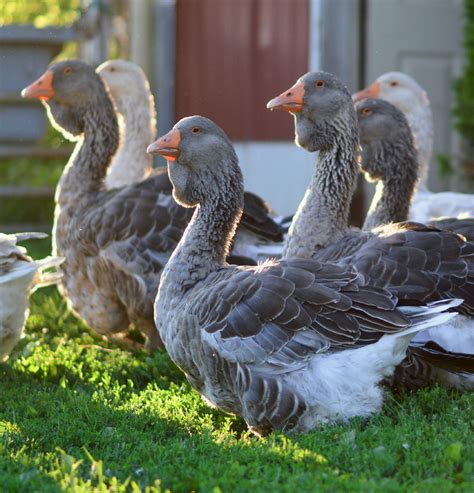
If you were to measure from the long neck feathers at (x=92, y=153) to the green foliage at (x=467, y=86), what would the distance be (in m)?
5.75

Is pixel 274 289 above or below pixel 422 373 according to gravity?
above

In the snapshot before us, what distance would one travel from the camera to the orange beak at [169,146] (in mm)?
4863

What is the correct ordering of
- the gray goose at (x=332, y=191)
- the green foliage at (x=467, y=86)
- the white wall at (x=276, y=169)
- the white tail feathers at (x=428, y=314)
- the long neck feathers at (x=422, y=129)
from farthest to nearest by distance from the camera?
1. the white wall at (x=276, y=169)
2. the green foliage at (x=467, y=86)
3. the long neck feathers at (x=422, y=129)
4. the gray goose at (x=332, y=191)
5. the white tail feathers at (x=428, y=314)

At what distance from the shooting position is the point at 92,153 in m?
7.05

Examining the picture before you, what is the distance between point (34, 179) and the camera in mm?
12953

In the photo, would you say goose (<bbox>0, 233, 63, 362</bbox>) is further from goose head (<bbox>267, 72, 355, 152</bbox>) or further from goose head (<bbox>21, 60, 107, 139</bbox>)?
goose head (<bbox>267, 72, 355, 152</bbox>)

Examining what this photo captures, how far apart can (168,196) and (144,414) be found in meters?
2.04

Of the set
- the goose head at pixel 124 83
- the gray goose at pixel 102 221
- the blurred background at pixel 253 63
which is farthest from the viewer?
the blurred background at pixel 253 63

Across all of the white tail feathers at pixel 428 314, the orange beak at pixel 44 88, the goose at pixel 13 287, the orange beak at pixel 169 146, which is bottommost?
the goose at pixel 13 287

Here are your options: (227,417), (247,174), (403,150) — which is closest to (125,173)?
(403,150)

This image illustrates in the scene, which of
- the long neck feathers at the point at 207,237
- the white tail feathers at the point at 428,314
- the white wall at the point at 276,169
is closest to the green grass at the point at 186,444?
the white tail feathers at the point at 428,314

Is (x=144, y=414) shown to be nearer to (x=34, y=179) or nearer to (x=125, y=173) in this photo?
(x=125, y=173)

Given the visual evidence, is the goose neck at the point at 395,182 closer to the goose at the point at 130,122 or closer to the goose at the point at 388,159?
the goose at the point at 388,159

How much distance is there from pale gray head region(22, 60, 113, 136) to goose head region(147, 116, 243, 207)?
2.27 metres
